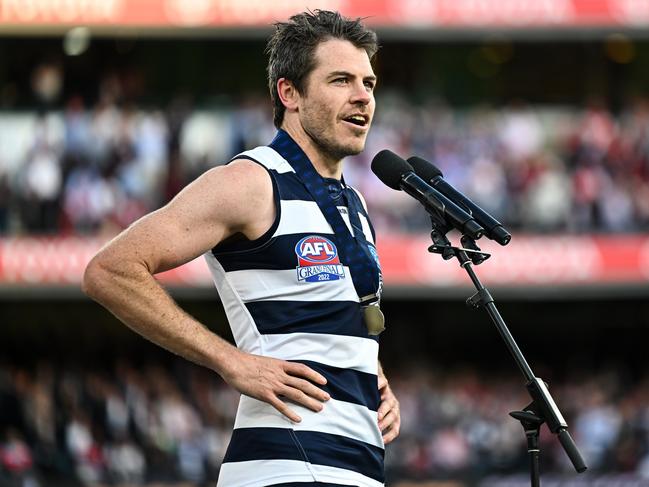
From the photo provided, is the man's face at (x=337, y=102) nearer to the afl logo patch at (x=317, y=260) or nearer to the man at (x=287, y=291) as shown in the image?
the man at (x=287, y=291)

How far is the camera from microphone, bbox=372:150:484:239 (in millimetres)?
3980

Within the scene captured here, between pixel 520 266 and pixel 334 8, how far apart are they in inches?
165

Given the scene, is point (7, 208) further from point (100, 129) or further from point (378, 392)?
point (378, 392)

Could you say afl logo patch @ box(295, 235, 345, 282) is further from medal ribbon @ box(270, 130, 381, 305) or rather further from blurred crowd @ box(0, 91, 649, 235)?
blurred crowd @ box(0, 91, 649, 235)

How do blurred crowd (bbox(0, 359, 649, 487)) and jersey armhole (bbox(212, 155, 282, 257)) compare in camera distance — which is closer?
jersey armhole (bbox(212, 155, 282, 257))

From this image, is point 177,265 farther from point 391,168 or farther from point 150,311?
point 391,168

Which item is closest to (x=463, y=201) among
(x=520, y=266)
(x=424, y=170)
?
(x=424, y=170)

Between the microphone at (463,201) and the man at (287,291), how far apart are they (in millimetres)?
274

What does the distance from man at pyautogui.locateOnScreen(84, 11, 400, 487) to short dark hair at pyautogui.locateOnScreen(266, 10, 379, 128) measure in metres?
0.04

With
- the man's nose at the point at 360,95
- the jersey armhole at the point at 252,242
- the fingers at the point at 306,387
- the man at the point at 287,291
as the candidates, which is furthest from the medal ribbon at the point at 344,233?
the fingers at the point at 306,387

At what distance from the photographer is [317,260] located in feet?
12.9

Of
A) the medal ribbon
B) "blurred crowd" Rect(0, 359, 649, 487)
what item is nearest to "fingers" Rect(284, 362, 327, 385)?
the medal ribbon

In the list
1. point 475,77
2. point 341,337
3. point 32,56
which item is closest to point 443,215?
point 341,337

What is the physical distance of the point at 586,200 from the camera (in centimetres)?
1727
